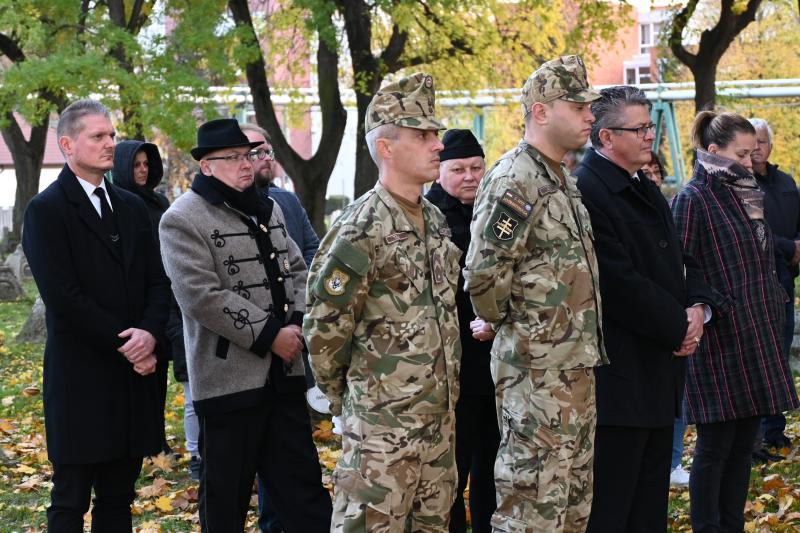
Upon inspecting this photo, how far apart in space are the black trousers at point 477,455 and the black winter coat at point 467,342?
80mm

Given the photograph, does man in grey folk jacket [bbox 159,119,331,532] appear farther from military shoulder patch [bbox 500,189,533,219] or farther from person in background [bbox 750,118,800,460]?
person in background [bbox 750,118,800,460]

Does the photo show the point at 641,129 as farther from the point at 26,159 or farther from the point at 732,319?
the point at 26,159

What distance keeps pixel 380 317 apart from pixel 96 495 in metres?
1.84

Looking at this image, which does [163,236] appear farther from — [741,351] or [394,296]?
[741,351]

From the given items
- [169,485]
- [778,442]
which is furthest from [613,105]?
[169,485]

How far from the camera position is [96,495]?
5.04 meters

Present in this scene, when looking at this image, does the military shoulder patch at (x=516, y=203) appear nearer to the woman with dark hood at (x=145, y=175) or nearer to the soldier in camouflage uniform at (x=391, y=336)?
the soldier in camouflage uniform at (x=391, y=336)

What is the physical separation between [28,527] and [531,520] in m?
3.53

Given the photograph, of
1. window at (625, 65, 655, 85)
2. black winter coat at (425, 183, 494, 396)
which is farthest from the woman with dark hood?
window at (625, 65, 655, 85)

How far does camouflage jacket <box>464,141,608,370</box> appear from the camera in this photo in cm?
435

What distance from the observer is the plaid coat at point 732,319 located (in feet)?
17.6

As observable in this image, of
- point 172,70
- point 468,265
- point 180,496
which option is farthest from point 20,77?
point 468,265

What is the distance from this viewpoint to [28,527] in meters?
6.46

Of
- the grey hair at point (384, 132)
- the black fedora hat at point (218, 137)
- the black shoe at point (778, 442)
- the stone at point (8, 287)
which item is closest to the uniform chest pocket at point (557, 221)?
the grey hair at point (384, 132)
